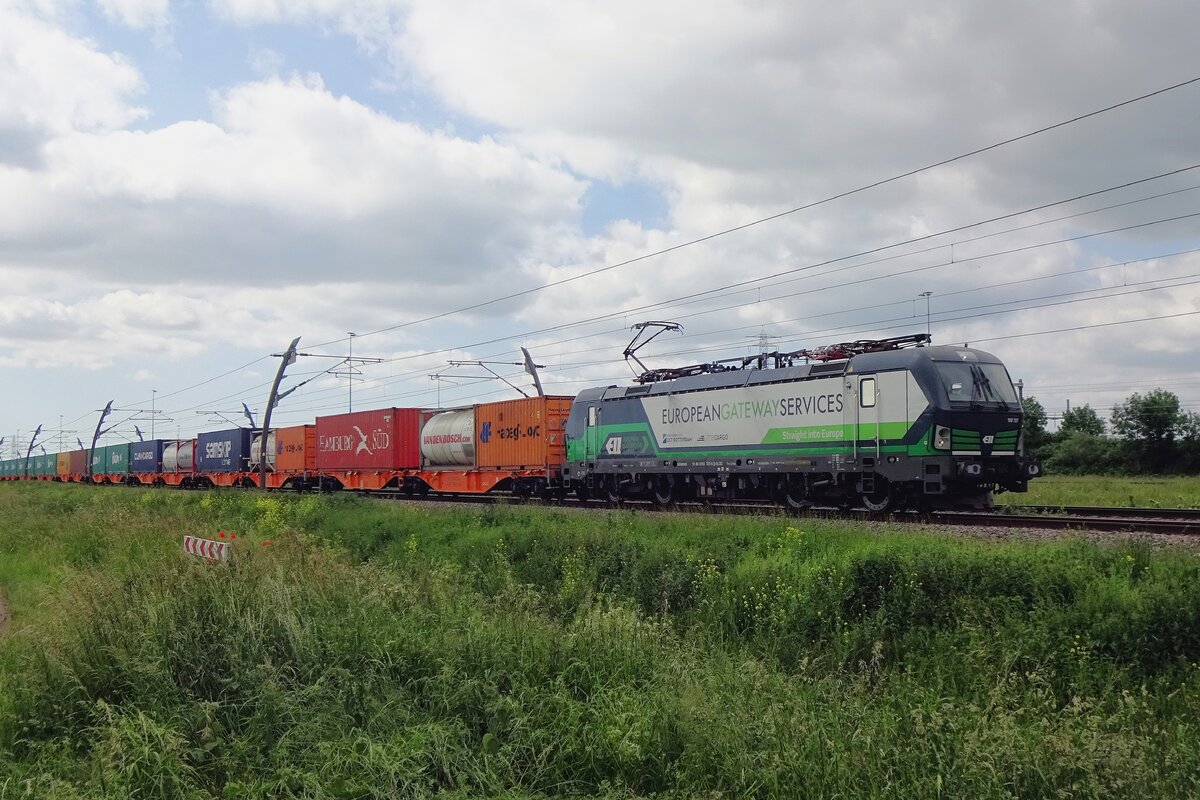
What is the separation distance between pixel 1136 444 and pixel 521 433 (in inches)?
1615

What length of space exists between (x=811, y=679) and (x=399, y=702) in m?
4.25

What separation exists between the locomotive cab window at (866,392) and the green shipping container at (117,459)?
57.6m

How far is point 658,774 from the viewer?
718cm

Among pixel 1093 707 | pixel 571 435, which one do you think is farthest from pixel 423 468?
pixel 1093 707

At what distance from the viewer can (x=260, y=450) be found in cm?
4741

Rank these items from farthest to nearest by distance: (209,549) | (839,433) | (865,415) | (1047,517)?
(839,433), (865,415), (1047,517), (209,549)

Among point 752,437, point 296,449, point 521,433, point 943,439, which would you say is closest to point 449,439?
point 521,433

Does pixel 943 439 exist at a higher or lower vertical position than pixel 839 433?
lower

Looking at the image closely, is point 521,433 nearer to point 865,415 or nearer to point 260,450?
point 865,415

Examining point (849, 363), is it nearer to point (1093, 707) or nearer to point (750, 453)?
point (750, 453)

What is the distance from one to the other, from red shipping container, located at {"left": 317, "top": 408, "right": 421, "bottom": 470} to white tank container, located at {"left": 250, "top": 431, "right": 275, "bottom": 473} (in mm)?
6478

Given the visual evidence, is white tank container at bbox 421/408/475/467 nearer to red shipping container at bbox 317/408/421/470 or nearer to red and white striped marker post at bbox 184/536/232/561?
red shipping container at bbox 317/408/421/470

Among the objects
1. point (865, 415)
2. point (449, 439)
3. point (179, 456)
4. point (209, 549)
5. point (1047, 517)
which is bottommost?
point (1047, 517)

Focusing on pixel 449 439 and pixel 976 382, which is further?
pixel 449 439
